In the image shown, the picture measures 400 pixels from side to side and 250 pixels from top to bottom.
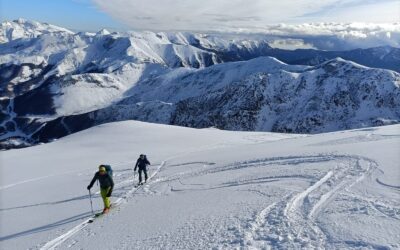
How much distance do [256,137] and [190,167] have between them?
1037 inches

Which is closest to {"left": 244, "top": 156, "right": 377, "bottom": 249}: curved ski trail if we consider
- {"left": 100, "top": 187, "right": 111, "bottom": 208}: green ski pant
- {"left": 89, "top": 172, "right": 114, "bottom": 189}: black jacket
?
{"left": 100, "top": 187, "right": 111, "bottom": 208}: green ski pant

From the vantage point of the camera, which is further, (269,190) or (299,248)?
(269,190)

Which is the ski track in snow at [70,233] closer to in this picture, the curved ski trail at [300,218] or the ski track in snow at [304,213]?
the ski track in snow at [304,213]

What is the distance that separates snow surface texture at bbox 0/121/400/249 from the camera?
12539mm

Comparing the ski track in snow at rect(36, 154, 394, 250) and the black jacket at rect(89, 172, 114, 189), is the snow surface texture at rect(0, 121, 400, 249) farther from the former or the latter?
the black jacket at rect(89, 172, 114, 189)

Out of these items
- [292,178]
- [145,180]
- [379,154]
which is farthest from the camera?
[145,180]

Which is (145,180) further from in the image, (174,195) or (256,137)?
(256,137)

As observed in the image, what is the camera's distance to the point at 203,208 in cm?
1636

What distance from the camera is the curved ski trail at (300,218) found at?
11.8m

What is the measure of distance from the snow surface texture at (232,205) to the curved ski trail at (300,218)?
29 mm

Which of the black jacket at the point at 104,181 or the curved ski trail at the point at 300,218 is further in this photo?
the black jacket at the point at 104,181

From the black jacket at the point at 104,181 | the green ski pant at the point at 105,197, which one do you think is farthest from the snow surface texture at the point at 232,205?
the black jacket at the point at 104,181

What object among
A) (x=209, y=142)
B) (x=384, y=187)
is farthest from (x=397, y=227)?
(x=209, y=142)

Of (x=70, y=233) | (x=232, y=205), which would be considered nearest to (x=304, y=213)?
(x=232, y=205)
